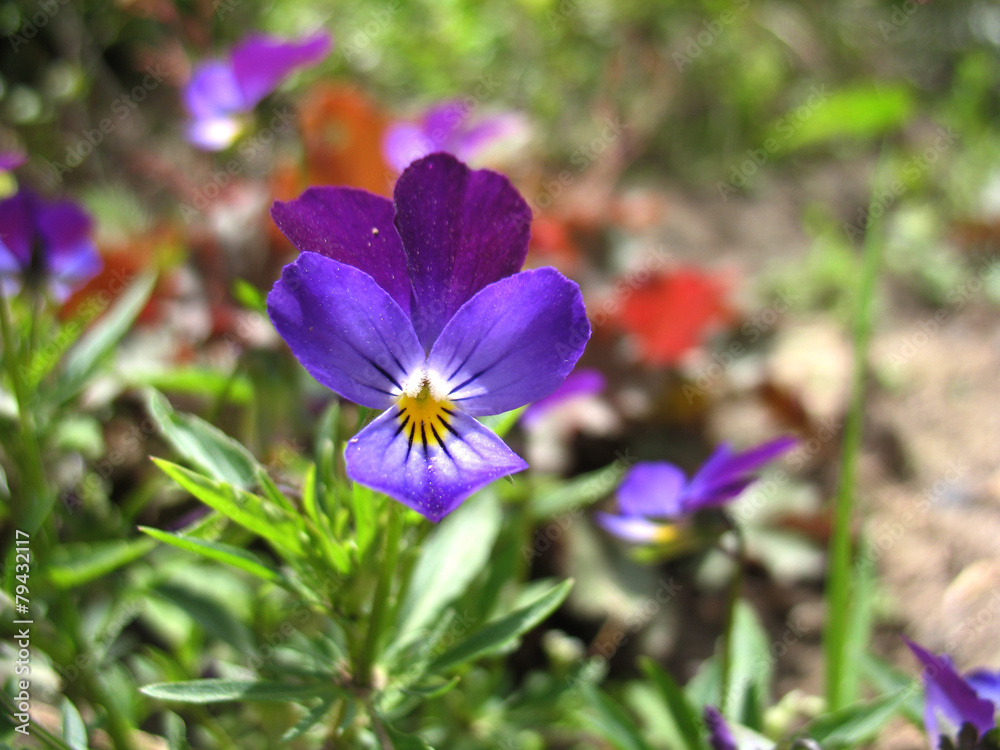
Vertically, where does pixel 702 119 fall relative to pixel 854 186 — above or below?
above

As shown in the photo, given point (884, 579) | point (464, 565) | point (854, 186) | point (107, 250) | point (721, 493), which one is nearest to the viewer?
point (721, 493)

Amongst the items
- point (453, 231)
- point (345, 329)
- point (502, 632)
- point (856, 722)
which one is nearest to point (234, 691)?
point (502, 632)

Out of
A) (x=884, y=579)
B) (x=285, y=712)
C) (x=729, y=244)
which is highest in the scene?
(x=729, y=244)

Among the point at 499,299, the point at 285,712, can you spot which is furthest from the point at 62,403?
the point at 499,299

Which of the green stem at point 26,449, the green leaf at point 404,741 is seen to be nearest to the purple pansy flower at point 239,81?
the green stem at point 26,449

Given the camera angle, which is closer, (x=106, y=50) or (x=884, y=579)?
(x=884, y=579)

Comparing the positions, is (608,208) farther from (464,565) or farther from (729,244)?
(464,565)

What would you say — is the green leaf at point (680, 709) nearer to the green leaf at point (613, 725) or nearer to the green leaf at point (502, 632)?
the green leaf at point (613, 725)

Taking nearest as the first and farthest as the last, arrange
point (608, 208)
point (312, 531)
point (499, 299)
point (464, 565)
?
1. point (499, 299)
2. point (312, 531)
3. point (464, 565)
4. point (608, 208)
